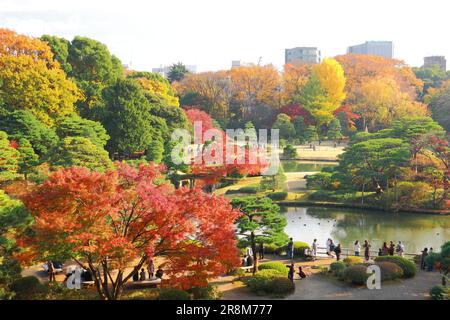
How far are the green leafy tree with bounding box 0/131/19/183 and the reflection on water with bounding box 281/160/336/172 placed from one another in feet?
76.9

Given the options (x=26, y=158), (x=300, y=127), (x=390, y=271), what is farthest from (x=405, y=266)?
(x=300, y=127)

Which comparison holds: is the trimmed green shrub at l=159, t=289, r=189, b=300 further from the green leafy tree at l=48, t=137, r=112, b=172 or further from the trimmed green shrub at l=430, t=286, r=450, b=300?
the green leafy tree at l=48, t=137, r=112, b=172

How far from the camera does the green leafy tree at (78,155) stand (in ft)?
78.7


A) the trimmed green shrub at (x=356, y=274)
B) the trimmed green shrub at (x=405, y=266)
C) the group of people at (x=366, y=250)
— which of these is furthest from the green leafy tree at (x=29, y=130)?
the trimmed green shrub at (x=405, y=266)

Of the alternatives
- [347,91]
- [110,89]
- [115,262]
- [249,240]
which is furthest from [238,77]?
[115,262]

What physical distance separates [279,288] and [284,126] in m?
40.1

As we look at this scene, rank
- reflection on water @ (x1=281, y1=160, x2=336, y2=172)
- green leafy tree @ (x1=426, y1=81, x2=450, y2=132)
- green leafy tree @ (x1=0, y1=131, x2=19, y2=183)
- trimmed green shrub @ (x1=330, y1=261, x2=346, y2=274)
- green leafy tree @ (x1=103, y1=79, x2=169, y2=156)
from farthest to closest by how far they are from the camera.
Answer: green leafy tree @ (x1=426, y1=81, x2=450, y2=132) → reflection on water @ (x1=281, y1=160, x2=336, y2=172) → green leafy tree @ (x1=103, y1=79, x2=169, y2=156) → green leafy tree @ (x1=0, y1=131, x2=19, y2=183) → trimmed green shrub @ (x1=330, y1=261, x2=346, y2=274)

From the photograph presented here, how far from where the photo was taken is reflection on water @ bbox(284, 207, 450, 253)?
23594mm

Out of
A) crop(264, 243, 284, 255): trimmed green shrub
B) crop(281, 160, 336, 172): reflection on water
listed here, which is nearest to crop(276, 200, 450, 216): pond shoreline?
crop(264, 243, 284, 255): trimmed green shrub

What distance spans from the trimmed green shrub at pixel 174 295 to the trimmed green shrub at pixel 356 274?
507 centimetres

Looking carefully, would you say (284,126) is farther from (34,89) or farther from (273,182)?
(34,89)

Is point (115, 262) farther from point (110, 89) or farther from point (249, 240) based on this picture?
point (110, 89)

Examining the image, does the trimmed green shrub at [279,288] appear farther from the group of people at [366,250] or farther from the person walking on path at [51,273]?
the person walking on path at [51,273]
